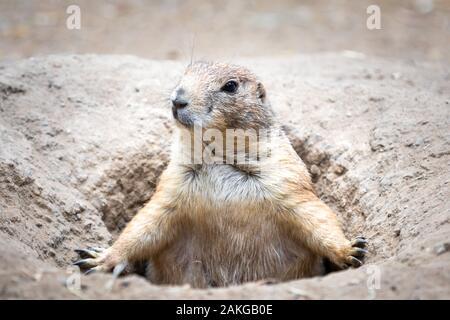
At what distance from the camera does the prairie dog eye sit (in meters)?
5.84

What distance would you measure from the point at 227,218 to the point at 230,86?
1.12m

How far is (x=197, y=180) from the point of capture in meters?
5.70

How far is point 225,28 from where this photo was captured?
12633mm

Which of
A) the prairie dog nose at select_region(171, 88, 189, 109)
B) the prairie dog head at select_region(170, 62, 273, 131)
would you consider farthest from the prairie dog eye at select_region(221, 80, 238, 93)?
the prairie dog nose at select_region(171, 88, 189, 109)

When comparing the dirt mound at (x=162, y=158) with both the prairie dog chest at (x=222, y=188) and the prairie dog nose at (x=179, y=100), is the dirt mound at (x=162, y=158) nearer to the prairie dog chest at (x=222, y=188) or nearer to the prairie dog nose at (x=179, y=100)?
the prairie dog chest at (x=222, y=188)

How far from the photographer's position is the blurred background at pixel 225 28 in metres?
11.7

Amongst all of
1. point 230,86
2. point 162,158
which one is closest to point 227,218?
point 230,86

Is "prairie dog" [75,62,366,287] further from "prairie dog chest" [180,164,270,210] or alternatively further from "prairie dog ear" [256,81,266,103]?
"prairie dog ear" [256,81,266,103]

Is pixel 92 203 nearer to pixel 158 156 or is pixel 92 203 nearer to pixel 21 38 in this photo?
pixel 158 156

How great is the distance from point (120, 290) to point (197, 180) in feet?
5.35

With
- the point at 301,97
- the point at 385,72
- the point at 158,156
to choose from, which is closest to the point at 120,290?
the point at 158,156

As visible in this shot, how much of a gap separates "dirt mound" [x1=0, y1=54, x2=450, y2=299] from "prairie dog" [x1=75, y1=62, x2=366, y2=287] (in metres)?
0.51

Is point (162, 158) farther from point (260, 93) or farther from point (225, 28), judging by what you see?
point (225, 28)
